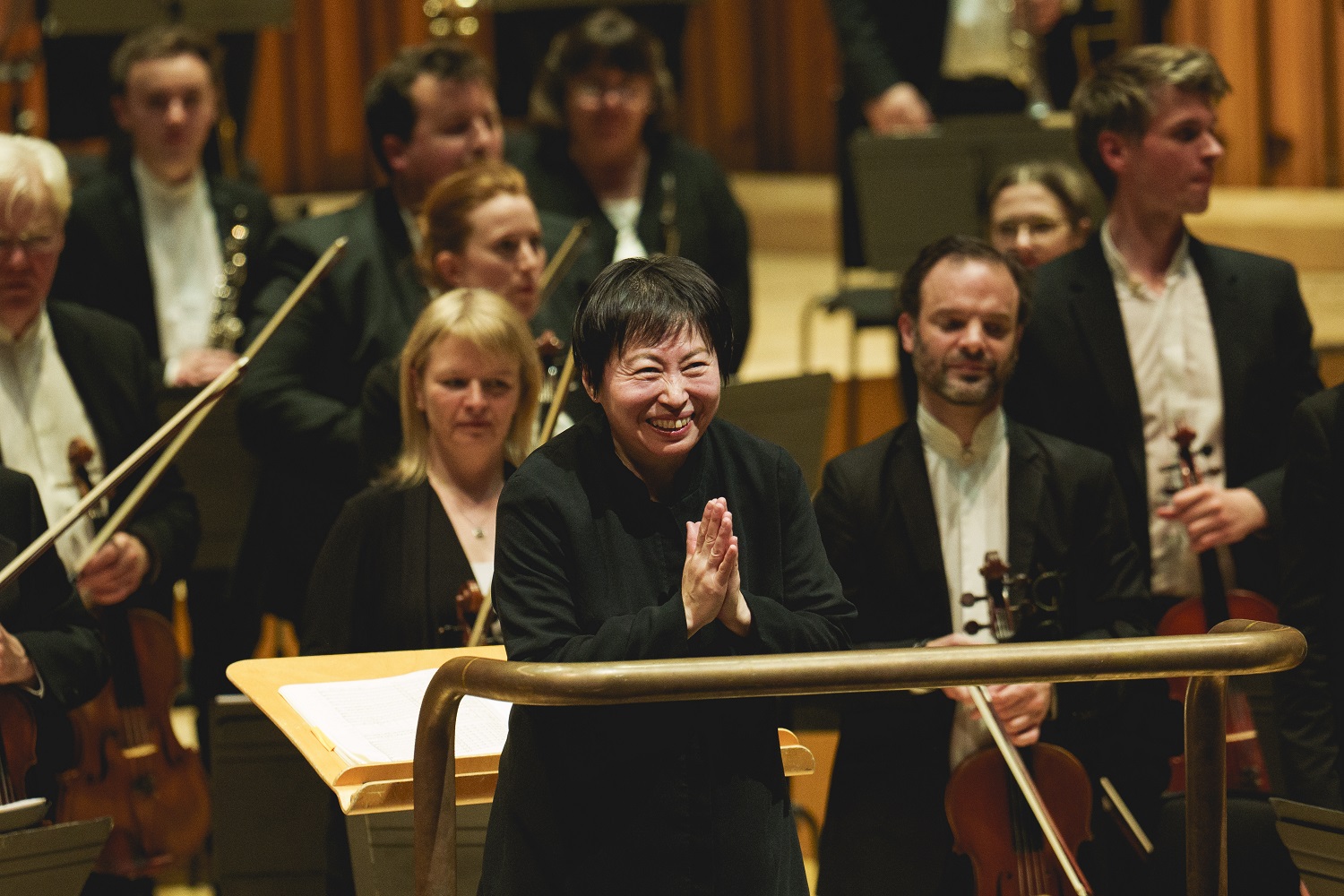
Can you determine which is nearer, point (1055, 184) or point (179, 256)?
point (1055, 184)

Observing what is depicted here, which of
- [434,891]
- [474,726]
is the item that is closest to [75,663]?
[474,726]

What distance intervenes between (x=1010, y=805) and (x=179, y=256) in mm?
2325

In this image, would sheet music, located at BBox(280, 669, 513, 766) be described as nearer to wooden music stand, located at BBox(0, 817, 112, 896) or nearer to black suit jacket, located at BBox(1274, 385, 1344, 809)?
wooden music stand, located at BBox(0, 817, 112, 896)

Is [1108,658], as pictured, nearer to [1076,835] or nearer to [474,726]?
[474,726]

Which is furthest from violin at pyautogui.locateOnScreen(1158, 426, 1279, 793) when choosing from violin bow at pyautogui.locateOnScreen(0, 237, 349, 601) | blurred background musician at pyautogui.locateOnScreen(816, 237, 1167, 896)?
violin bow at pyautogui.locateOnScreen(0, 237, 349, 601)

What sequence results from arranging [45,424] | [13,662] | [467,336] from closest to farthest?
[13,662] → [467,336] → [45,424]

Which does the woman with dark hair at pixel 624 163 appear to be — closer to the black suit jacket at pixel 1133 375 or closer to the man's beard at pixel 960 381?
the black suit jacket at pixel 1133 375

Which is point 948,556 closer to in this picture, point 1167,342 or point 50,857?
point 1167,342

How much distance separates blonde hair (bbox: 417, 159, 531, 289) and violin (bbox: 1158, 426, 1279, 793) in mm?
1168

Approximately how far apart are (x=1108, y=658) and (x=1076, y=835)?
35.2 inches

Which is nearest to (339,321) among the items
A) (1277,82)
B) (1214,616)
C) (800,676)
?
(1214,616)

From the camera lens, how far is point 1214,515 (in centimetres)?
255

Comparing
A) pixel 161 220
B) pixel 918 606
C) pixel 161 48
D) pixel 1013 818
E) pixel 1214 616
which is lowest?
pixel 1013 818

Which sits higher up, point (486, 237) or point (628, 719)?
point (486, 237)
